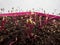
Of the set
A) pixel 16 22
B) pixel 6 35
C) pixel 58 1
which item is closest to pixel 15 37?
pixel 6 35

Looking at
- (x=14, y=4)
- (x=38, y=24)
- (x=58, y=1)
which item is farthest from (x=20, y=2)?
(x=38, y=24)

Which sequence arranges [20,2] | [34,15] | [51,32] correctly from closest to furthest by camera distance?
[51,32], [34,15], [20,2]

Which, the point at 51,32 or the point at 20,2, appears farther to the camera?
the point at 20,2

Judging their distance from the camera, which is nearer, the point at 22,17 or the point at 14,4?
the point at 22,17

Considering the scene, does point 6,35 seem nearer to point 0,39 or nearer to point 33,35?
point 0,39

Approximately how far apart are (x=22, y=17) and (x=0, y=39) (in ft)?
1.42

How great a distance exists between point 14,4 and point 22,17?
1455mm

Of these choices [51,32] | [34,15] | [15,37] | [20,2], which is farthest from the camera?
[20,2]

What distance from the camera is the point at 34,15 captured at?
2.03m

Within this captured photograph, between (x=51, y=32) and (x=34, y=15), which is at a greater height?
(x=34, y=15)

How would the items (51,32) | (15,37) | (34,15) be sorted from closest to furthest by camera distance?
(15,37) < (51,32) < (34,15)

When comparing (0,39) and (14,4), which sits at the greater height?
(14,4)

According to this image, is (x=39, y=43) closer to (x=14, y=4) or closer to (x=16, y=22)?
(x=16, y=22)

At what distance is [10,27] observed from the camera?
1816mm
